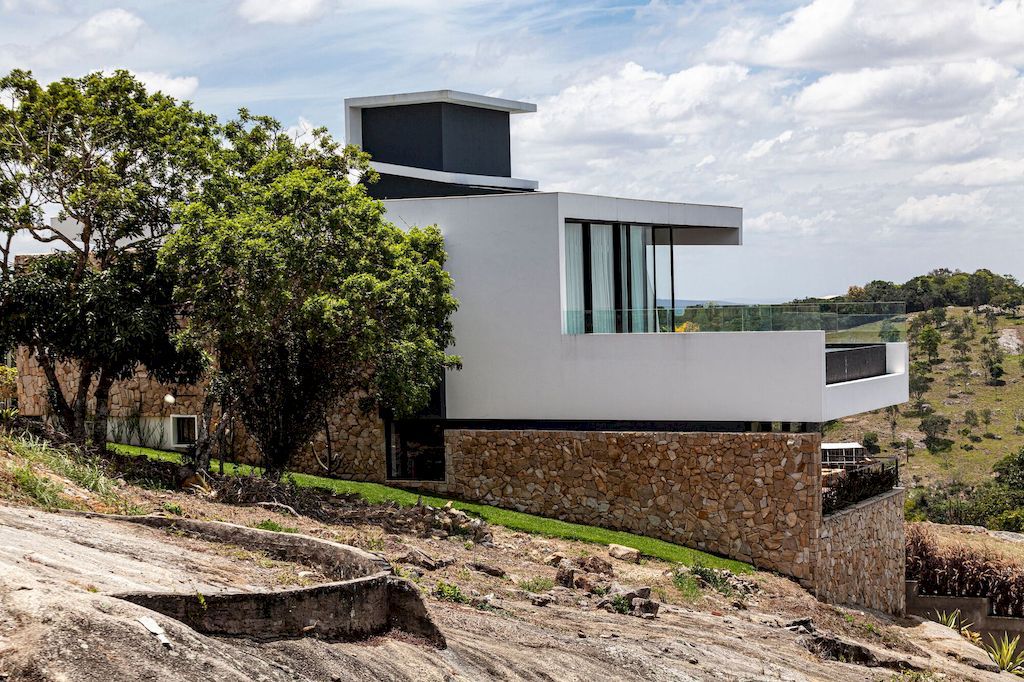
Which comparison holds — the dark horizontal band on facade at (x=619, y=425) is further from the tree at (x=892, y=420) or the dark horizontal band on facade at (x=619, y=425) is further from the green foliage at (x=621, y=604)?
the tree at (x=892, y=420)

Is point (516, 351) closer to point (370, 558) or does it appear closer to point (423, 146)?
point (423, 146)

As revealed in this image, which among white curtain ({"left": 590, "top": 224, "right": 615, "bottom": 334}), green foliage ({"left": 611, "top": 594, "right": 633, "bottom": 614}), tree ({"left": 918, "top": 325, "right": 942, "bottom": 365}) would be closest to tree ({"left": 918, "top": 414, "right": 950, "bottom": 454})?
tree ({"left": 918, "top": 325, "right": 942, "bottom": 365})

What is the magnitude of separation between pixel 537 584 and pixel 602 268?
34.0ft

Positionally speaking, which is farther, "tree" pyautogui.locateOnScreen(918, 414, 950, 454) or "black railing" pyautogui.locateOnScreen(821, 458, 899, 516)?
"tree" pyautogui.locateOnScreen(918, 414, 950, 454)

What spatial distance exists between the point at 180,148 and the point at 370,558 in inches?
462

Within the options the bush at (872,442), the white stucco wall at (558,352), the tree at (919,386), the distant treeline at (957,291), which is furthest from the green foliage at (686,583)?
the distant treeline at (957,291)

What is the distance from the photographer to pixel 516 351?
78.9ft

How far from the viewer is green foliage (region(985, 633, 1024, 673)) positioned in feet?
75.3

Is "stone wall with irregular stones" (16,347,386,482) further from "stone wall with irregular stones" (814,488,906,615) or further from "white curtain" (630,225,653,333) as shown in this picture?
"stone wall with irregular stones" (814,488,906,615)

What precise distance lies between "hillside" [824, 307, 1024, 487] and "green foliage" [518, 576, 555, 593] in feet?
146

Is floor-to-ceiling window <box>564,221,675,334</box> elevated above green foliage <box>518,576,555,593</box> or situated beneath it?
elevated above

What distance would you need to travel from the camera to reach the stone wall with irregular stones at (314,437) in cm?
2538

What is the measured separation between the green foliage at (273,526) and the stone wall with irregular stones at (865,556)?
34.6 feet

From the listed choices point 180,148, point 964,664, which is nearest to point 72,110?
point 180,148
